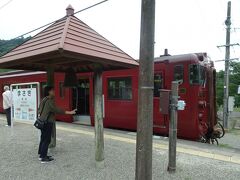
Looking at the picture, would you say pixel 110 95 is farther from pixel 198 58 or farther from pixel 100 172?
pixel 100 172

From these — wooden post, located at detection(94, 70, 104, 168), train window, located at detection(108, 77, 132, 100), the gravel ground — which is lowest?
the gravel ground

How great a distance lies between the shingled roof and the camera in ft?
13.4

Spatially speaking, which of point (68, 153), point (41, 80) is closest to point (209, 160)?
point (68, 153)

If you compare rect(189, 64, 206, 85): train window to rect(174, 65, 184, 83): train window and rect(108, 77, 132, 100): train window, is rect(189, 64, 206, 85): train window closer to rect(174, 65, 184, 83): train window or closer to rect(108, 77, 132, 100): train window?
rect(174, 65, 184, 83): train window

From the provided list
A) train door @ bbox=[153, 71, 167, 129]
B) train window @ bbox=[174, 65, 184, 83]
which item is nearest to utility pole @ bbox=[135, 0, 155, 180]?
train window @ bbox=[174, 65, 184, 83]

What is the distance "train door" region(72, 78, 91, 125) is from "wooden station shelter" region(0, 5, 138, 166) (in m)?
5.95

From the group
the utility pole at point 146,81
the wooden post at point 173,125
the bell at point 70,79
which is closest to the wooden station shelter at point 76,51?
the bell at point 70,79

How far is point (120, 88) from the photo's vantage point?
9.63 metres

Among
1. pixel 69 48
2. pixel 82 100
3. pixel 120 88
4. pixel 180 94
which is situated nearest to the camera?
pixel 69 48

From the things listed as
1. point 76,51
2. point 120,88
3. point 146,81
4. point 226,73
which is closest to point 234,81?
point 226,73

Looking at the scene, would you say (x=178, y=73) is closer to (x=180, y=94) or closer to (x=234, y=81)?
(x=180, y=94)

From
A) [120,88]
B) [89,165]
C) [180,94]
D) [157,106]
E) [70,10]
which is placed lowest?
[89,165]

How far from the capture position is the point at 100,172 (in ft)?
15.4

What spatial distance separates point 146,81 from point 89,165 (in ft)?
8.78
